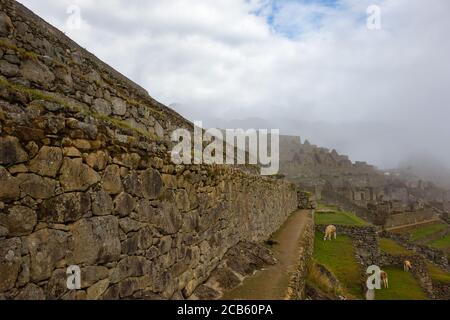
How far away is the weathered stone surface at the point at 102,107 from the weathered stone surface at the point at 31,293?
11.0 ft

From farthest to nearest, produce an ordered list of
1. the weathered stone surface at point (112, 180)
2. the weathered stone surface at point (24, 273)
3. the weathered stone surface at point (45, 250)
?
the weathered stone surface at point (112, 180), the weathered stone surface at point (45, 250), the weathered stone surface at point (24, 273)

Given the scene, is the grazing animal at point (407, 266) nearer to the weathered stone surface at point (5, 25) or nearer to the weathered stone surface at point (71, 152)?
the weathered stone surface at point (71, 152)

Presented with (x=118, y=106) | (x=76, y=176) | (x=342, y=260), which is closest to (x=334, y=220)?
(x=342, y=260)

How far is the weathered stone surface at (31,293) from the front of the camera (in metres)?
2.65

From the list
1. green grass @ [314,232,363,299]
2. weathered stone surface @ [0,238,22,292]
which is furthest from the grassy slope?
weathered stone surface @ [0,238,22,292]

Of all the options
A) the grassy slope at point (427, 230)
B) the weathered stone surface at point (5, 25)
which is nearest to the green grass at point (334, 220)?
the grassy slope at point (427, 230)

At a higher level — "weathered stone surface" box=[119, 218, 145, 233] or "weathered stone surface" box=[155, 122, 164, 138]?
"weathered stone surface" box=[155, 122, 164, 138]

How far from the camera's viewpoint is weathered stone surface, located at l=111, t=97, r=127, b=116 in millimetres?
6102

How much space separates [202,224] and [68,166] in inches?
128

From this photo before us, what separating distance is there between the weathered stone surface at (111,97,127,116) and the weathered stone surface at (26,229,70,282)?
345 cm

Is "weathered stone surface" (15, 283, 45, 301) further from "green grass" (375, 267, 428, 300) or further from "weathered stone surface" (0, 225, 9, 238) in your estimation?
"green grass" (375, 267, 428, 300)

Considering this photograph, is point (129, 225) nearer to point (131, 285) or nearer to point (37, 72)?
point (131, 285)

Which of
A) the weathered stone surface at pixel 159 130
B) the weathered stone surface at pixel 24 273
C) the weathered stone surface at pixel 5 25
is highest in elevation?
the weathered stone surface at pixel 5 25
